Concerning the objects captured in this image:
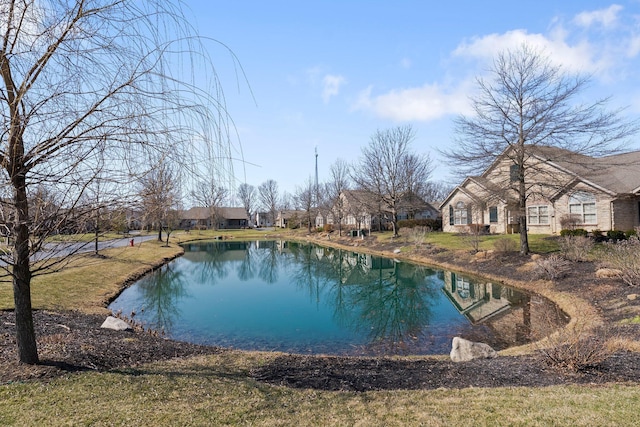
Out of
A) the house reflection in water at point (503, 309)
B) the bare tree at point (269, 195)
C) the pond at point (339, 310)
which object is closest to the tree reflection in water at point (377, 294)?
the pond at point (339, 310)

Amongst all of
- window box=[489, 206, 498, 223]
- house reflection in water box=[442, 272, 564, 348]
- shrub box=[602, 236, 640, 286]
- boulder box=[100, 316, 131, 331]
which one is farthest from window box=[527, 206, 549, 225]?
boulder box=[100, 316, 131, 331]

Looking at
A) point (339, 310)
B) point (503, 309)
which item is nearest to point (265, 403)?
point (339, 310)

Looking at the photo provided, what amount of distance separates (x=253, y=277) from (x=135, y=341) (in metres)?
16.0

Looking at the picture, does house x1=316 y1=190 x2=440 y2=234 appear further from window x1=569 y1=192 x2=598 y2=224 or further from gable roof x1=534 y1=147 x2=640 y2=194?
gable roof x1=534 y1=147 x2=640 y2=194

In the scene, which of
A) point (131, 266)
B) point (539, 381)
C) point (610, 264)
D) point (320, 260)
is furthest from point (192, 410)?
point (320, 260)

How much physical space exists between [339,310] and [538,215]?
21.1m

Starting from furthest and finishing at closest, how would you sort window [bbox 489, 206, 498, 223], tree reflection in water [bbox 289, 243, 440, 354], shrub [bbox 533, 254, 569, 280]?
window [bbox 489, 206, 498, 223]
shrub [bbox 533, 254, 569, 280]
tree reflection in water [bbox 289, 243, 440, 354]

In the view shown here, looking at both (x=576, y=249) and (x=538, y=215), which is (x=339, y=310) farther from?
(x=538, y=215)

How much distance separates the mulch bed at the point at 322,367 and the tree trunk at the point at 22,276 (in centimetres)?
24

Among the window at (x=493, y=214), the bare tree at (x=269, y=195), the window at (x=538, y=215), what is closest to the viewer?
the window at (x=538, y=215)

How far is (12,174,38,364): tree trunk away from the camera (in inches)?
155

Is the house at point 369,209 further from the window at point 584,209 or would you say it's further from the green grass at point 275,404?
the green grass at point 275,404

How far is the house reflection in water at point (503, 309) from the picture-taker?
10.9 m

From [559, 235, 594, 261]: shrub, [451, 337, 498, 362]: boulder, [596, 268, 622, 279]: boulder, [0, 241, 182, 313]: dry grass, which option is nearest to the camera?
[451, 337, 498, 362]: boulder
